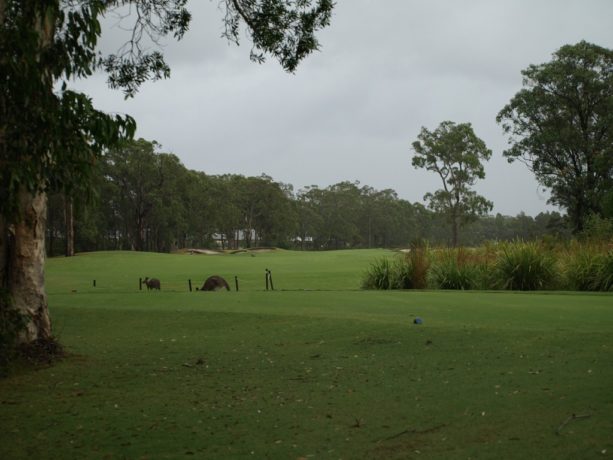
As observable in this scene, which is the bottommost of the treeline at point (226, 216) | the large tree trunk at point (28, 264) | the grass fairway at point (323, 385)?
the grass fairway at point (323, 385)

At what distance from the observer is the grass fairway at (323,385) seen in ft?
15.5

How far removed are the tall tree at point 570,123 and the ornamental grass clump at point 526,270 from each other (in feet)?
92.4

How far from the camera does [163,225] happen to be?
246ft

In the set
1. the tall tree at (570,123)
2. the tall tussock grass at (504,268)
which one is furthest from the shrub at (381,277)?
the tall tree at (570,123)

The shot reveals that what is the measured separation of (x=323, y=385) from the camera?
21.5 feet

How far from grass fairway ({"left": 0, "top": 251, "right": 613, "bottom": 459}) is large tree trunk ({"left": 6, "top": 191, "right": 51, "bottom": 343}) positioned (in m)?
0.69

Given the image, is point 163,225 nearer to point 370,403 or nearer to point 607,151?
point 607,151

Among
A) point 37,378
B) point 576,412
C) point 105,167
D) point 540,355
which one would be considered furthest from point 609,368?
point 105,167

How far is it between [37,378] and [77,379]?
528 mm

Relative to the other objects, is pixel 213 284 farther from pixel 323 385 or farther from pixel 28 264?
pixel 323 385

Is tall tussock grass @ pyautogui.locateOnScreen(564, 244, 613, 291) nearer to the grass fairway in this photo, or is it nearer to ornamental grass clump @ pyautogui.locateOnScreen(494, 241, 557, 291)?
ornamental grass clump @ pyautogui.locateOnScreen(494, 241, 557, 291)

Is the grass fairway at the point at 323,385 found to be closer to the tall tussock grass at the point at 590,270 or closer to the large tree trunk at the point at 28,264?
the large tree trunk at the point at 28,264

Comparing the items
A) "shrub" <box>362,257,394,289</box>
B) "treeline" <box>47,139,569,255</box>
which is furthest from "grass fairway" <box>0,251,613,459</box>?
"treeline" <box>47,139,569,255</box>

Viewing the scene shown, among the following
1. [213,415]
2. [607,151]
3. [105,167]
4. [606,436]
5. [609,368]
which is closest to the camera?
[606,436]
